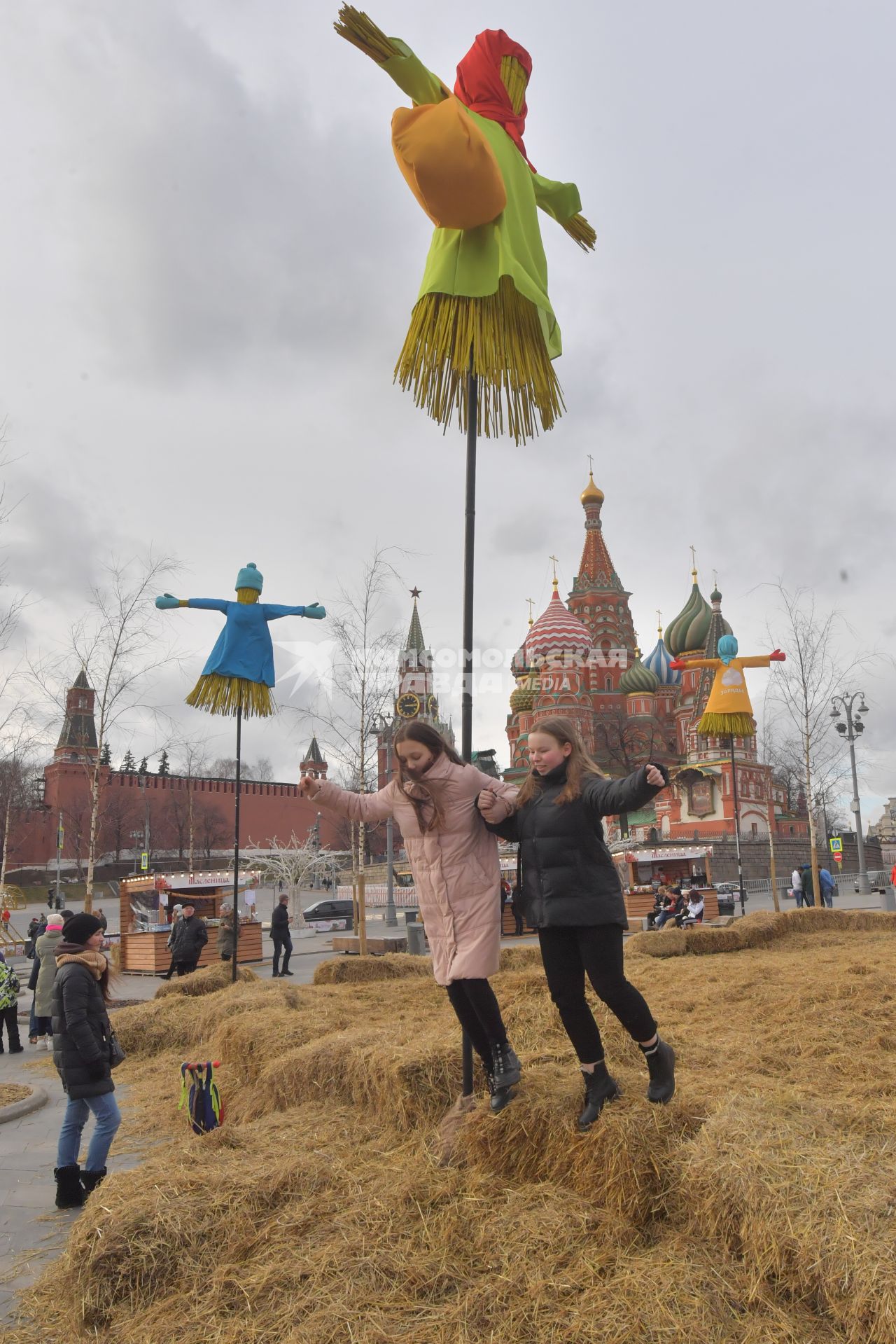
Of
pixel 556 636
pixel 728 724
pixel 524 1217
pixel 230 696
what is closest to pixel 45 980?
pixel 230 696

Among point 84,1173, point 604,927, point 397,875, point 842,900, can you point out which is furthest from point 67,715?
point 397,875

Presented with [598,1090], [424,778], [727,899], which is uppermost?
[424,778]

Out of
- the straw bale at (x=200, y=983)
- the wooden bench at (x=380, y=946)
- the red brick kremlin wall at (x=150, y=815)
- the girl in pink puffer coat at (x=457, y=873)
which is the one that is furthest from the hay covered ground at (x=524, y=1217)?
the red brick kremlin wall at (x=150, y=815)

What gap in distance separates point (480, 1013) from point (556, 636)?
57.1 meters

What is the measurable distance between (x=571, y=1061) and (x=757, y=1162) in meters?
1.68

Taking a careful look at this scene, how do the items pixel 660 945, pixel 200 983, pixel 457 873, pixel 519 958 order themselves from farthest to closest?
pixel 660 945, pixel 519 958, pixel 200 983, pixel 457 873

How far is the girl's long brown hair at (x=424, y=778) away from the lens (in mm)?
3916

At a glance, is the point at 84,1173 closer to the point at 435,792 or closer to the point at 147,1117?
the point at 147,1117

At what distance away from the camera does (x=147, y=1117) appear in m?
6.37

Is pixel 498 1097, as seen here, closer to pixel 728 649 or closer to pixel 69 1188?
pixel 69 1188

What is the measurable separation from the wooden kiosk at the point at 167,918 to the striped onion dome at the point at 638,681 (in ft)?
130

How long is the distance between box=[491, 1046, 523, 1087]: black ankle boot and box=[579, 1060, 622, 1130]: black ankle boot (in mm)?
331

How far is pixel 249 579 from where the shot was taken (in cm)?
1047

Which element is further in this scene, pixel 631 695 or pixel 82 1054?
pixel 631 695
